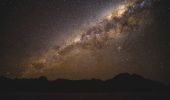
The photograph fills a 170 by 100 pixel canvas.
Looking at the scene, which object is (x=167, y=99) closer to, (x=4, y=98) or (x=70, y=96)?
(x=70, y=96)

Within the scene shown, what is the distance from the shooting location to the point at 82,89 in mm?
27625

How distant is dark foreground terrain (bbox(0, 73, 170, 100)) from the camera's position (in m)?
20.9

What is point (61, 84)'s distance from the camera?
31.5 meters

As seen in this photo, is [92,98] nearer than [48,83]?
Yes

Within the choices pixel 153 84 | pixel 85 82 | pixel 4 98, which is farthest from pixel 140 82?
pixel 4 98

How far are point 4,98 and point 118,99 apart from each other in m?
8.38

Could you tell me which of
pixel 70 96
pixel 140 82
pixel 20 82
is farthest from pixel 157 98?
pixel 20 82

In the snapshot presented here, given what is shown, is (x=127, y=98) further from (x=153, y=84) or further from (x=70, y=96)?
(x=153, y=84)

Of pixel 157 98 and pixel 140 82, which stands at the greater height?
pixel 140 82

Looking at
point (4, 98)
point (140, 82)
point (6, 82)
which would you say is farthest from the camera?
point (140, 82)

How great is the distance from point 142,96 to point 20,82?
15324 mm

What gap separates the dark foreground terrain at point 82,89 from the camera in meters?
20.9

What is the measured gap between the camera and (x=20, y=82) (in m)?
31.1

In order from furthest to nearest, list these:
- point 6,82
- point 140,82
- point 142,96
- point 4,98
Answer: point 140,82
point 6,82
point 142,96
point 4,98
